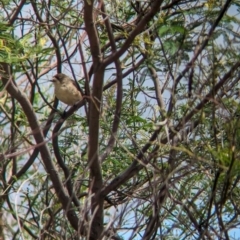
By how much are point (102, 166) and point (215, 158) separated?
5.10ft

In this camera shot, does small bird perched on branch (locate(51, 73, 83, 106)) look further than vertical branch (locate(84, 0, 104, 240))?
Yes

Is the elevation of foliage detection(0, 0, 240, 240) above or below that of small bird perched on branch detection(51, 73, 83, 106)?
below

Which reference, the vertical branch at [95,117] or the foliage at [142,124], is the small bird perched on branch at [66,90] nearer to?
the foliage at [142,124]

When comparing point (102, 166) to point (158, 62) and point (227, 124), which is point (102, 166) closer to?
point (158, 62)

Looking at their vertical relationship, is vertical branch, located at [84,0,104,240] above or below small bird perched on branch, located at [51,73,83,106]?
below

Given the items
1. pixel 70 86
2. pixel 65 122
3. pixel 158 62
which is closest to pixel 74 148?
pixel 65 122

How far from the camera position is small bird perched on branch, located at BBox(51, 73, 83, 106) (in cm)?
567

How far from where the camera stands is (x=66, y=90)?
5.66 m

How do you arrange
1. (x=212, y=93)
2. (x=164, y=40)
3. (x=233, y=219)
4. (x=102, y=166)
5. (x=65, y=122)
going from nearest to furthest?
(x=212, y=93), (x=233, y=219), (x=164, y=40), (x=102, y=166), (x=65, y=122)

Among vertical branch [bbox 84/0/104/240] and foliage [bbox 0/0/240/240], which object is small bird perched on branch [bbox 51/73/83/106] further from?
vertical branch [bbox 84/0/104/240]

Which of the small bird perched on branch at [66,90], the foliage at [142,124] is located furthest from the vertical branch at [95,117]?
the small bird perched on branch at [66,90]

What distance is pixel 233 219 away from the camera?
3.83m

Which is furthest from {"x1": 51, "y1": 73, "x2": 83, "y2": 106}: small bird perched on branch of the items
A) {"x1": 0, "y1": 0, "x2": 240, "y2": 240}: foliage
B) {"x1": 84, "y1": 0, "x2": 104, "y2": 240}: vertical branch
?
{"x1": 84, "y1": 0, "x2": 104, "y2": 240}: vertical branch

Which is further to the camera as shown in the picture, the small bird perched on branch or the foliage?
the small bird perched on branch
